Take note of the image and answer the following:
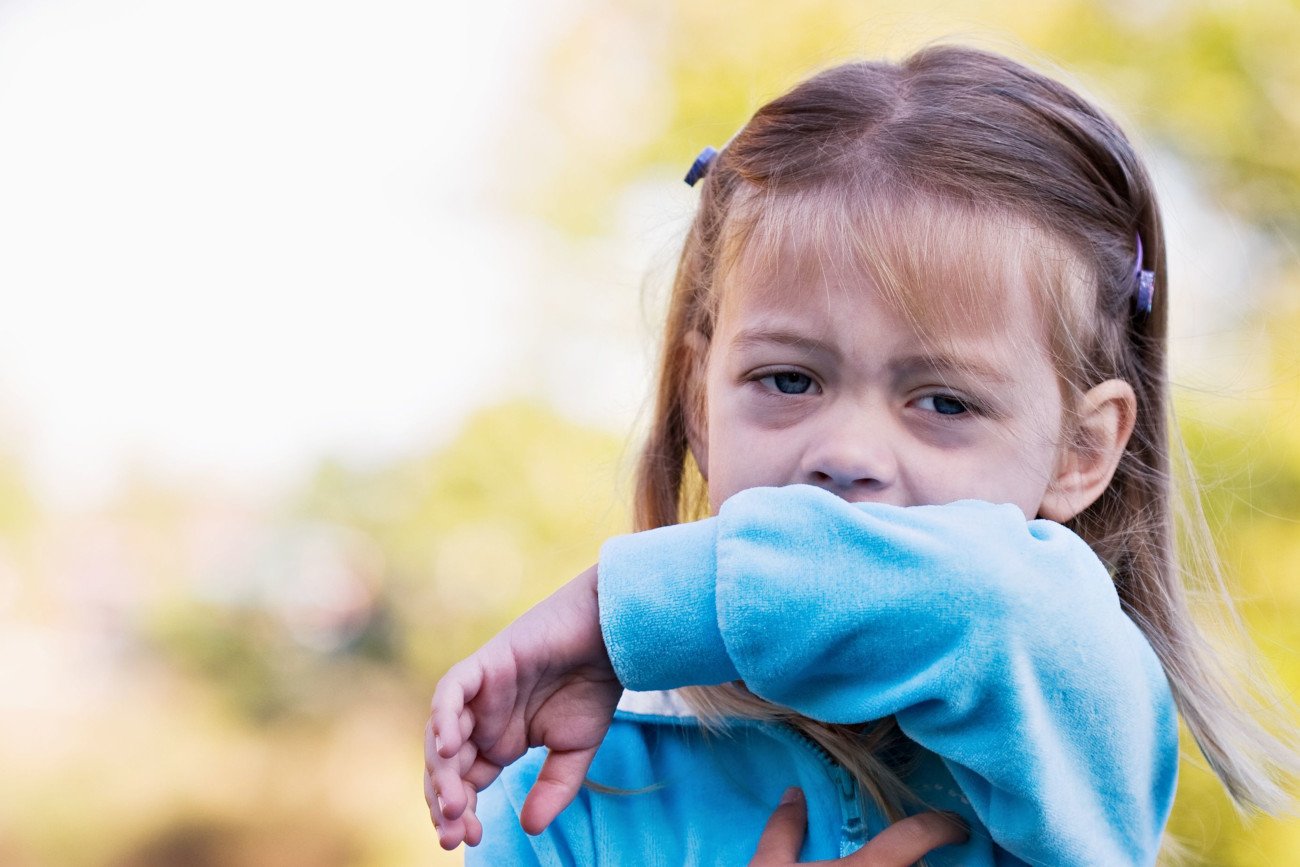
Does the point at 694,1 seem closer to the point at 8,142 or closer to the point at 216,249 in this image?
the point at 216,249

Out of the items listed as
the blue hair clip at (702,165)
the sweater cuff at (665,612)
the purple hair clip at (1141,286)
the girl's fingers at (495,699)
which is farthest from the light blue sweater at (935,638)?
the blue hair clip at (702,165)

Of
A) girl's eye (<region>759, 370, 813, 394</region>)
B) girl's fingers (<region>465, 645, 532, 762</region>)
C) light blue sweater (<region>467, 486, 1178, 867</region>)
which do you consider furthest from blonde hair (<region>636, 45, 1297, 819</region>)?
girl's fingers (<region>465, 645, 532, 762</region>)

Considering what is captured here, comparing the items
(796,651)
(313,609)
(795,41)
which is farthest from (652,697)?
(313,609)

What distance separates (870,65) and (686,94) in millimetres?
3447

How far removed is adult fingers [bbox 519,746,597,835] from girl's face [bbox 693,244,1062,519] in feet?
1.25

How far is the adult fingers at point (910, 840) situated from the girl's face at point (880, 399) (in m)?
0.35

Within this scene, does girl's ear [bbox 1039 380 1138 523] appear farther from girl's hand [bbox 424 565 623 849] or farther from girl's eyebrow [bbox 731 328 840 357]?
girl's hand [bbox 424 565 623 849]

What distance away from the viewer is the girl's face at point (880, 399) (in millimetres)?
1477

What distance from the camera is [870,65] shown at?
182 cm

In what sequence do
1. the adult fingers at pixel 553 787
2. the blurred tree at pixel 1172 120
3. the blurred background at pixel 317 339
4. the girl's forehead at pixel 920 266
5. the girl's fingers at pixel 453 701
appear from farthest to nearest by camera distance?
the blurred background at pixel 317 339, the blurred tree at pixel 1172 120, the girl's forehead at pixel 920 266, the adult fingers at pixel 553 787, the girl's fingers at pixel 453 701

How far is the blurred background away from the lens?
5.23 m

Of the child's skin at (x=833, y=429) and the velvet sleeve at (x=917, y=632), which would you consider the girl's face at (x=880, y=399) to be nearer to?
the child's skin at (x=833, y=429)

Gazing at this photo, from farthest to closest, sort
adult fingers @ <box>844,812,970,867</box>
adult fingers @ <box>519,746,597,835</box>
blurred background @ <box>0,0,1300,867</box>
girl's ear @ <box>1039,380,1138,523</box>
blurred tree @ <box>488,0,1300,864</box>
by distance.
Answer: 1. blurred background @ <box>0,0,1300,867</box>
2. blurred tree @ <box>488,0,1300,864</box>
3. girl's ear @ <box>1039,380,1138,523</box>
4. adult fingers @ <box>844,812,970,867</box>
5. adult fingers @ <box>519,746,597,835</box>

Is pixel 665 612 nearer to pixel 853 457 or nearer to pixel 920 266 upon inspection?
pixel 853 457
